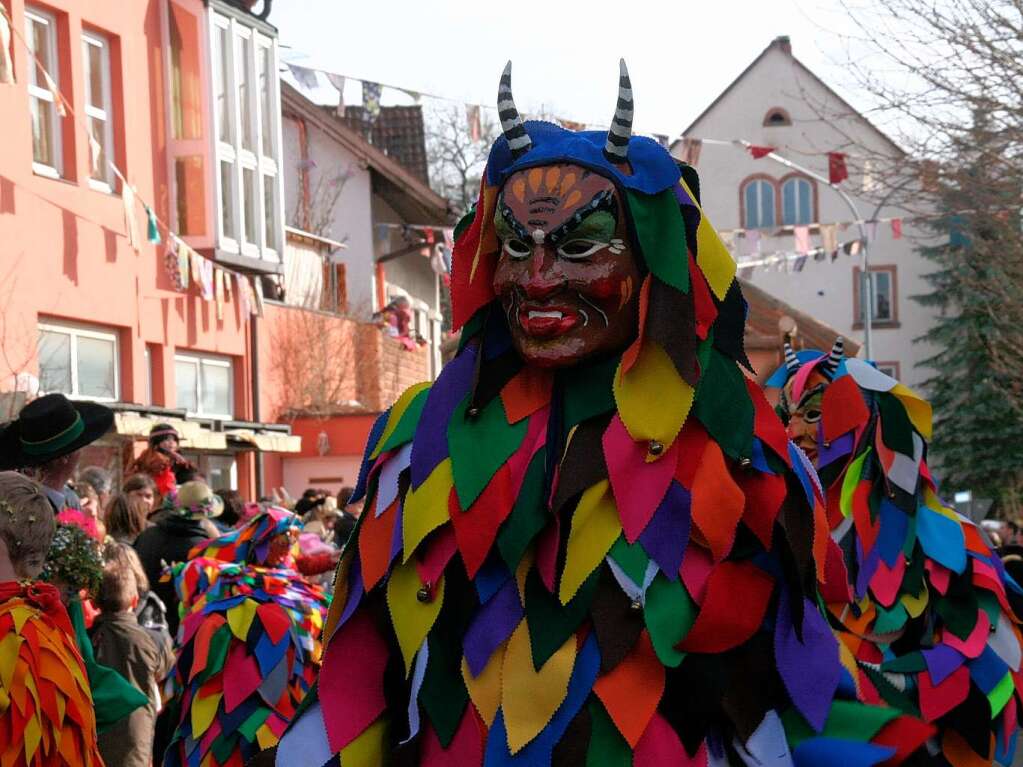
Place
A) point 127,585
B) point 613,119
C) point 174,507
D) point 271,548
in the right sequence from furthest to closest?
1. point 174,507
2. point 127,585
3. point 271,548
4. point 613,119

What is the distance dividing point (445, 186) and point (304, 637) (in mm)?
38398

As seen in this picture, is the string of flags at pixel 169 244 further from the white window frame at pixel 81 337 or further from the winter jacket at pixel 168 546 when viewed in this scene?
the winter jacket at pixel 168 546

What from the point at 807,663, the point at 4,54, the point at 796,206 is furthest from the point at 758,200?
the point at 807,663

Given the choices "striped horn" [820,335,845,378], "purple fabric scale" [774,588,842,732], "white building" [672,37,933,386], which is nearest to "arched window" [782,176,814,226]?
"white building" [672,37,933,386]

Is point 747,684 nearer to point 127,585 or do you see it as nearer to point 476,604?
point 476,604

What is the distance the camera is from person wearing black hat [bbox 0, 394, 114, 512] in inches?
252

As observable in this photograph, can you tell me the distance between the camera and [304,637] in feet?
19.7

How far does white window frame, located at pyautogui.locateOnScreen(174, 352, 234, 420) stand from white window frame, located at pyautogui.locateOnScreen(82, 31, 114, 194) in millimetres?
2854

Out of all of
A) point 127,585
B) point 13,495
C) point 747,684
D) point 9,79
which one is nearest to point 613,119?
point 747,684

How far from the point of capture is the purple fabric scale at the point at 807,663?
10.3 ft

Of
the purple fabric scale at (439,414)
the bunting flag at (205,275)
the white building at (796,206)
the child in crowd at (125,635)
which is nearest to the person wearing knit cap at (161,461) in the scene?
the child in crowd at (125,635)

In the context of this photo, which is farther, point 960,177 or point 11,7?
point 11,7

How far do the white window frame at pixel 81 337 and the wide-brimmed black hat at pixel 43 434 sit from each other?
385 inches

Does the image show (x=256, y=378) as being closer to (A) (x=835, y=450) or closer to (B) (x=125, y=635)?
(B) (x=125, y=635)
